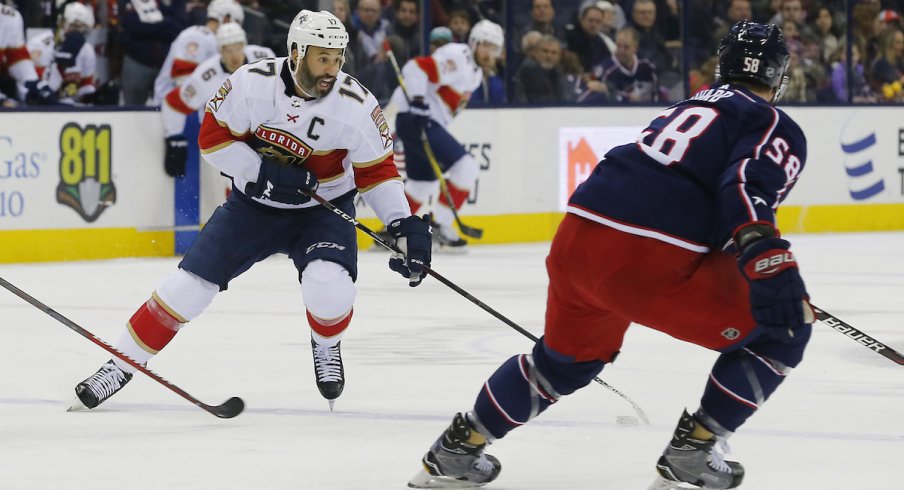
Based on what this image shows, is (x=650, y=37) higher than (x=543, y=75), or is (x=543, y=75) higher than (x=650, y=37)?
(x=650, y=37)

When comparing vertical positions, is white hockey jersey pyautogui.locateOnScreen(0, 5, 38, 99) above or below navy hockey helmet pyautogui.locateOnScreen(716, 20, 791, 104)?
below

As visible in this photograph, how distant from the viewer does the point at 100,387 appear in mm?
4605

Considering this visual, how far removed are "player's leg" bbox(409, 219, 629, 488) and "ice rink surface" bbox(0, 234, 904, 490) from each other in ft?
0.36

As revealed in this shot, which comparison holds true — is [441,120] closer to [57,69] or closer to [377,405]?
[57,69]

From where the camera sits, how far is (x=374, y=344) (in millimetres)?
6133

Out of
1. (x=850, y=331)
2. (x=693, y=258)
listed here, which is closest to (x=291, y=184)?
(x=693, y=258)

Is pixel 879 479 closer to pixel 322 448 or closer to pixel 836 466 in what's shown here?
pixel 836 466

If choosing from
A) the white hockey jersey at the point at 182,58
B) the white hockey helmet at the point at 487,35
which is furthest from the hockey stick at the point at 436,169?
Answer: the white hockey jersey at the point at 182,58

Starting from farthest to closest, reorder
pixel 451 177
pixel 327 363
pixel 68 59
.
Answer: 1. pixel 451 177
2. pixel 68 59
3. pixel 327 363

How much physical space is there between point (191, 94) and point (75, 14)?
74 centimetres

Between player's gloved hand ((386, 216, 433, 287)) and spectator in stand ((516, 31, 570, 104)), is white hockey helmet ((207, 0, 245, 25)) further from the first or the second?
player's gloved hand ((386, 216, 433, 287))

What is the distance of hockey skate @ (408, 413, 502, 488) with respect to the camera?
3.61 m

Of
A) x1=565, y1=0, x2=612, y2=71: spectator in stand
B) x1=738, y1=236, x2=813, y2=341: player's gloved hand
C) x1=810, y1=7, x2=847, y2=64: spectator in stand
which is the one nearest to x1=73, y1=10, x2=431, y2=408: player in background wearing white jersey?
x1=738, y1=236, x2=813, y2=341: player's gloved hand

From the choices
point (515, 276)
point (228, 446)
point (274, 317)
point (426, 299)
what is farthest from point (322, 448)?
point (515, 276)
